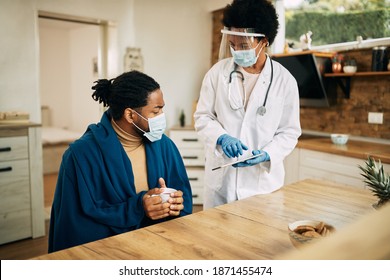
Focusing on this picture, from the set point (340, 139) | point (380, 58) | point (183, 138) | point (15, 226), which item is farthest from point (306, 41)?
point (15, 226)

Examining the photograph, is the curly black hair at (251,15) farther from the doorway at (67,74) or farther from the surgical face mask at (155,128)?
the doorway at (67,74)

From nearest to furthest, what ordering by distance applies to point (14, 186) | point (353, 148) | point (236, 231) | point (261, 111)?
point (236, 231)
point (261, 111)
point (353, 148)
point (14, 186)

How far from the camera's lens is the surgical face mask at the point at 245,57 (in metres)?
1.79

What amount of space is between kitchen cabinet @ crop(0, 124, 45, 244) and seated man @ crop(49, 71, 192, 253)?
1569 millimetres

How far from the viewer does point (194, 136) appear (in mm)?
3830

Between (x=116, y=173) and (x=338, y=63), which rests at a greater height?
(x=338, y=63)

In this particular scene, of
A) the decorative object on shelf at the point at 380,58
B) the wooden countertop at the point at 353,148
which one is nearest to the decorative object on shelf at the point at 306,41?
the decorative object on shelf at the point at 380,58

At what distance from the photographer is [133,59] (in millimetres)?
3898

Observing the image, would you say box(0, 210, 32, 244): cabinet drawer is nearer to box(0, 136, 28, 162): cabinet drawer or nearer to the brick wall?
box(0, 136, 28, 162): cabinet drawer

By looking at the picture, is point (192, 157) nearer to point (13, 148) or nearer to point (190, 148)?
point (190, 148)

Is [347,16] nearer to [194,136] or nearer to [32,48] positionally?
[194,136]

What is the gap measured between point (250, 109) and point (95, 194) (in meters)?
0.85

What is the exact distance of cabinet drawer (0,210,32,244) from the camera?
111 inches

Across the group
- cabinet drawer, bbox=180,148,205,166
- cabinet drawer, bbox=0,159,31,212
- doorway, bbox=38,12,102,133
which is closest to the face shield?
cabinet drawer, bbox=0,159,31,212
